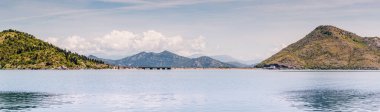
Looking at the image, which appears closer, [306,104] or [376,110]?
[376,110]

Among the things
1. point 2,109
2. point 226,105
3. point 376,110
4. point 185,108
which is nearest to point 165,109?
point 185,108

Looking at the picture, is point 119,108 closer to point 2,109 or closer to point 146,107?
point 146,107

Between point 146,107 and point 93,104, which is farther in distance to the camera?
point 93,104

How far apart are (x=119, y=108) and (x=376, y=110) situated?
56270 millimetres

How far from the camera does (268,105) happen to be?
4968 inches

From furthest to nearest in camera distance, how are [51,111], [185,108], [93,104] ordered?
[93,104]
[185,108]
[51,111]

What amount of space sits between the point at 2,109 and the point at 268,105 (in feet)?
203

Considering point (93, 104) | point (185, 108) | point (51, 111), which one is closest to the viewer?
point (51, 111)

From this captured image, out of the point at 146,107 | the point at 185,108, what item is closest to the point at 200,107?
the point at 185,108

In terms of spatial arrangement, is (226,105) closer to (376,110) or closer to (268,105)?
(268,105)

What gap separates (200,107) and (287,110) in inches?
781

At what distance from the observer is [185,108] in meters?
117

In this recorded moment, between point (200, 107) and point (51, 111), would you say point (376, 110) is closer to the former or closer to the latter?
point (200, 107)

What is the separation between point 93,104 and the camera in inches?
4919
